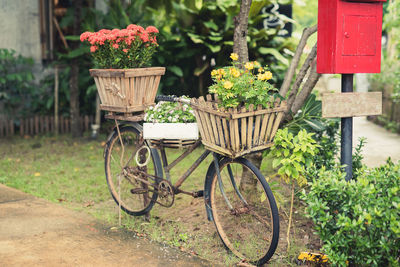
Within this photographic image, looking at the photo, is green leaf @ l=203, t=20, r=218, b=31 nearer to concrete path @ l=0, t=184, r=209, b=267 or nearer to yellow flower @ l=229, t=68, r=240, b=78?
concrete path @ l=0, t=184, r=209, b=267

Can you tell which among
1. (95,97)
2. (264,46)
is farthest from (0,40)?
(264,46)

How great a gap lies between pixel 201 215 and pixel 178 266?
1108 mm

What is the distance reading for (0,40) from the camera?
9078 mm

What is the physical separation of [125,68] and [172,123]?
0.82 meters

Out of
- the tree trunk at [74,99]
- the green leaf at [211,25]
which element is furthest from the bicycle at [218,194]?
the tree trunk at [74,99]

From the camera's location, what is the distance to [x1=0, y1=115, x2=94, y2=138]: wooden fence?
902cm

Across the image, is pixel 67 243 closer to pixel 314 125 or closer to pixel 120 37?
pixel 120 37

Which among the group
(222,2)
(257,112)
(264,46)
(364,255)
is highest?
(222,2)

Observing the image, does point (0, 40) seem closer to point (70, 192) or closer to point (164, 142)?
point (70, 192)

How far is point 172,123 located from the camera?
3938mm

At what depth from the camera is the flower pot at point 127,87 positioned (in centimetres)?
422

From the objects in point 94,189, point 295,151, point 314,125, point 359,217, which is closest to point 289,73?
point 314,125

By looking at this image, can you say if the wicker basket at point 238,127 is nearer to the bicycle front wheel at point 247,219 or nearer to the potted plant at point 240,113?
the potted plant at point 240,113

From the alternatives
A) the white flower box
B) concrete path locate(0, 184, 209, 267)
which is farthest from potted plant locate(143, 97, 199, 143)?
concrete path locate(0, 184, 209, 267)
